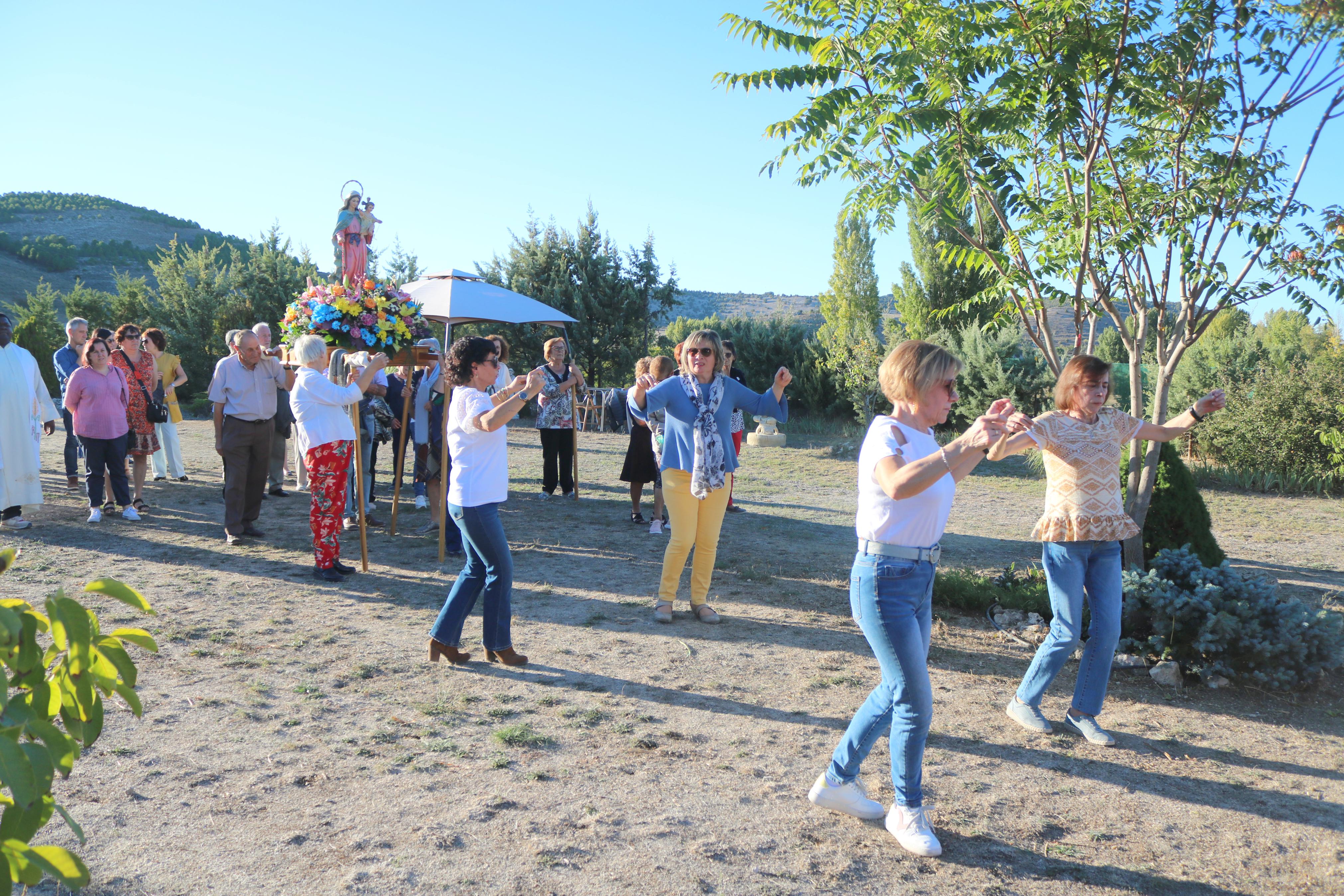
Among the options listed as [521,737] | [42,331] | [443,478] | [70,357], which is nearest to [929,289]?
[443,478]

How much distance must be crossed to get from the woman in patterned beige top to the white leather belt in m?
1.17

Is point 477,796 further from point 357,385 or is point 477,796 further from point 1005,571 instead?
point 1005,571

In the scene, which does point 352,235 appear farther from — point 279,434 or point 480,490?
point 480,490

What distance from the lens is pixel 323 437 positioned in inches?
255

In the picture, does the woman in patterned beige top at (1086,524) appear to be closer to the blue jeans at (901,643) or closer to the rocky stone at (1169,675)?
the rocky stone at (1169,675)

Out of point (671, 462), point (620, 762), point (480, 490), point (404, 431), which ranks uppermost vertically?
point (404, 431)

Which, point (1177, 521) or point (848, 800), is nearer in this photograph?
point (848, 800)

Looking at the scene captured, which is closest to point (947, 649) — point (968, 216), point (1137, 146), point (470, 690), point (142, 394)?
point (470, 690)

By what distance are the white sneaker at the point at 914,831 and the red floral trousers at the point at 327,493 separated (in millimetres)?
4867

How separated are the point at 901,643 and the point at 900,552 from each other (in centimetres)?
31

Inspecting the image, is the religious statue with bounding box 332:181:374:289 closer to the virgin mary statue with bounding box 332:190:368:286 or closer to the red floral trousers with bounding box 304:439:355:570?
the virgin mary statue with bounding box 332:190:368:286

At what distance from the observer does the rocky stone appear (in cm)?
474

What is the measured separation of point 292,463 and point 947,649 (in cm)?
1099

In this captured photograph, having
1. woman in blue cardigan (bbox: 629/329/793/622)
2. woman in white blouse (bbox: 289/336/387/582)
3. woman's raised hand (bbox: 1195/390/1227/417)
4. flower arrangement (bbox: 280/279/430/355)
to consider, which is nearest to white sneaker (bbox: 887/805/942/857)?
woman's raised hand (bbox: 1195/390/1227/417)
